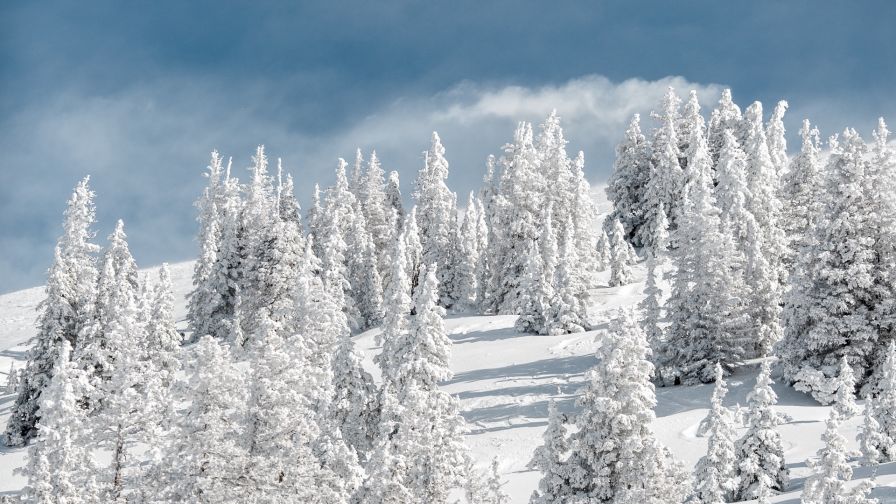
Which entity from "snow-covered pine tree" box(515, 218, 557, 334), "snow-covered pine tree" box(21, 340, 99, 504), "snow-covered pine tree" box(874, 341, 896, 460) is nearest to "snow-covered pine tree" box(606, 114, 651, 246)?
"snow-covered pine tree" box(515, 218, 557, 334)

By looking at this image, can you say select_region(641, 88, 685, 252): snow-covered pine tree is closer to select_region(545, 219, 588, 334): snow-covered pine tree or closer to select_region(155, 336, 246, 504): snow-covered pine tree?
select_region(545, 219, 588, 334): snow-covered pine tree

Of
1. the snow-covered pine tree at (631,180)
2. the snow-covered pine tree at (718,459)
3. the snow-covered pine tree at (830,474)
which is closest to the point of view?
the snow-covered pine tree at (830,474)

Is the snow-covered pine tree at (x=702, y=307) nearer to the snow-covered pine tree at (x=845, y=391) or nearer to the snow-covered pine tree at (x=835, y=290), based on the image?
the snow-covered pine tree at (x=835, y=290)

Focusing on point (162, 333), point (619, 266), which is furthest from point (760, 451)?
point (619, 266)

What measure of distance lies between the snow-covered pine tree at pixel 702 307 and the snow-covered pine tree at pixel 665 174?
31.2m

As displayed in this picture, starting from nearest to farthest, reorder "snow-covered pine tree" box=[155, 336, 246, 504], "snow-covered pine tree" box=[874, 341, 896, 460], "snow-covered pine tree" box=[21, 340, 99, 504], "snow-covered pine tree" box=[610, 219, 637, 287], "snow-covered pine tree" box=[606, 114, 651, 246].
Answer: "snow-covered pine tree" box=[155, 336, 246, 504] → "snow-covered pine tree" box=[21, 340, 99, 504] → "snow-covered pine tree" box=[874, 341, 896, 460] → "snow-covered pine tree" box=[610, 219, 637, 287] → "snow-covered pine tree" box=[606, 114, 651, 246]

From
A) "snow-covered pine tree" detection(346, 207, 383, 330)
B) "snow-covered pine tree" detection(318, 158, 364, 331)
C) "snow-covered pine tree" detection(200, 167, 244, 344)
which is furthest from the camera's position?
"snow-covered pine tree" detection(346, 207, 383, 330)

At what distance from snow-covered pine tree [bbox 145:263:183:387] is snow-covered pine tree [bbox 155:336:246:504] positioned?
31887mm

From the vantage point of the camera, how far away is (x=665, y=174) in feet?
262

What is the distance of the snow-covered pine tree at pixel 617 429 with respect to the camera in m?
23.4

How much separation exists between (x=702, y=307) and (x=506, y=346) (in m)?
14.7

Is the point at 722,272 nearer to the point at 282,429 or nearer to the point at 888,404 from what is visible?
the point at 888,404

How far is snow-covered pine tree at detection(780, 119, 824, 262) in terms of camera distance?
5731 cm

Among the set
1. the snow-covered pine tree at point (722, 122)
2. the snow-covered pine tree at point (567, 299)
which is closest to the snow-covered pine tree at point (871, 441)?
the snow-covered pine tree at point (567, 299)
